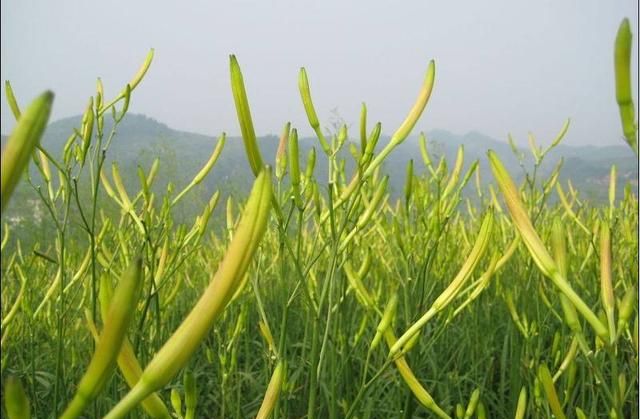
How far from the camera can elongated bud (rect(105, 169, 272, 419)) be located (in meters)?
0.23

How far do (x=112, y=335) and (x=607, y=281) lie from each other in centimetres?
44

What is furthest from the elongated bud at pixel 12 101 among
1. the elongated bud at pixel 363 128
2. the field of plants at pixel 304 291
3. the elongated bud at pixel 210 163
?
the elongated bud at pixel 363 128

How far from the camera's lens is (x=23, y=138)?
7.6 inches

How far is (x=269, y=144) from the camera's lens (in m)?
17.7

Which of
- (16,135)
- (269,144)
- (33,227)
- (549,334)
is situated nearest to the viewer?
(16,135)

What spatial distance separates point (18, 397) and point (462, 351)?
4.65 ft

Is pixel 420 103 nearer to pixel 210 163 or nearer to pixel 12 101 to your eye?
pixel 210 163

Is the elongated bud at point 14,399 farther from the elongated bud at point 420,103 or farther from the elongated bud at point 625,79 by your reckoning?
the elongated bud at point 420,103

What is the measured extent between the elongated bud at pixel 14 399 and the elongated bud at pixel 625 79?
0.35 m

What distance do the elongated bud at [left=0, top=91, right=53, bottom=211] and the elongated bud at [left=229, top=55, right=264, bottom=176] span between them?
0.65ft

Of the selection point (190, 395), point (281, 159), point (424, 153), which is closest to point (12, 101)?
point (281, 159)

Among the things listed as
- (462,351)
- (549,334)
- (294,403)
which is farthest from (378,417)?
(549,334)

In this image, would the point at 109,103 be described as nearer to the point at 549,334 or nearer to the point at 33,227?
the point at 549,334

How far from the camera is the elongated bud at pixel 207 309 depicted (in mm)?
233
